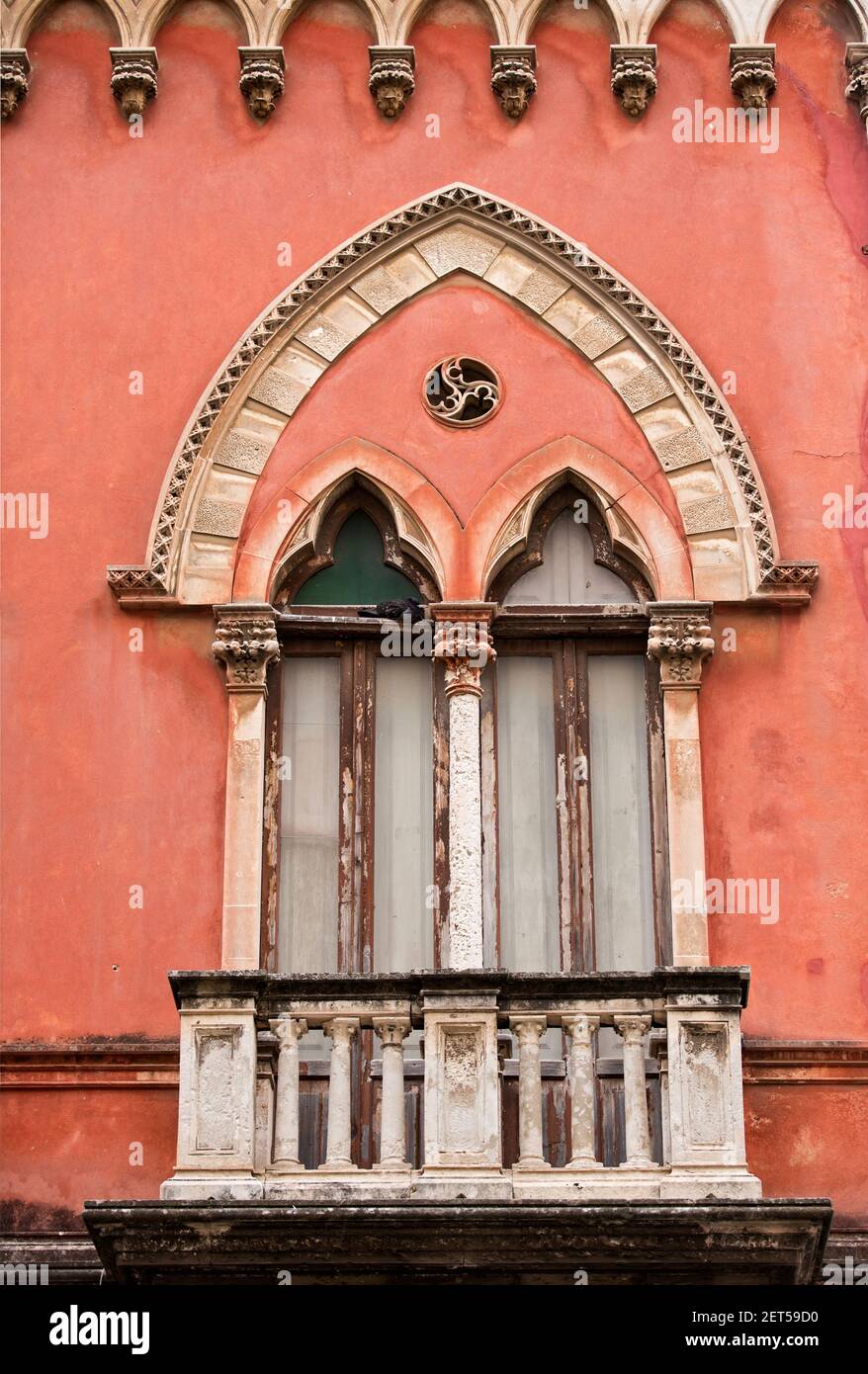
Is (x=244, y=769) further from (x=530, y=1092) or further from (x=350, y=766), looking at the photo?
(x=530, y=1092)

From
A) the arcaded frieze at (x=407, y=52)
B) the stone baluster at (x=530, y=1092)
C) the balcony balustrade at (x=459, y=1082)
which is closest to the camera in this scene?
the balcony balustrade at (x=459, y=1082)

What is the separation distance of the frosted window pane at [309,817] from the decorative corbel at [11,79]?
3.81 m

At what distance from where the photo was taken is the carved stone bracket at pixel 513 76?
53.6ft

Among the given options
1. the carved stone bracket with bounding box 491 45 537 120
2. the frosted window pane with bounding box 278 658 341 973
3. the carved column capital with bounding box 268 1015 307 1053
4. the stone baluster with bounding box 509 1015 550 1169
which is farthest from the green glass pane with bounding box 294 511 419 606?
the stone baluster with bounding box 509 1015 550 1169

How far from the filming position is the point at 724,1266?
42.0ft

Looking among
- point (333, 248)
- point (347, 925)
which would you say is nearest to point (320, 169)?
point (333, 248)

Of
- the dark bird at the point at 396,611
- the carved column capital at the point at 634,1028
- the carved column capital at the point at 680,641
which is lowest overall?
the carved column capital at the point at 634,1028

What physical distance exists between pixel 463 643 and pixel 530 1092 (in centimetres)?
296

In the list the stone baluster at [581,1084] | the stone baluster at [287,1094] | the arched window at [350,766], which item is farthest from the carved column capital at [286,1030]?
the arched window at [350,766]

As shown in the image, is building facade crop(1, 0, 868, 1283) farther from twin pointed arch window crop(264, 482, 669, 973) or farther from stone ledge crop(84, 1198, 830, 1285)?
stone ledge crop(84, 1198, 830, 1285)

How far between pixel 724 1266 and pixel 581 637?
161 inches

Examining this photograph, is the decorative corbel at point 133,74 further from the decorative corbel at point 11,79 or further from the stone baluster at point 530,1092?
the stone baluster at point 530,1092

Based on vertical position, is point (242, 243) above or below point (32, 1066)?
above

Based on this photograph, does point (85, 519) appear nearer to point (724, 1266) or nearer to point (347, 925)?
point (347, 925)
